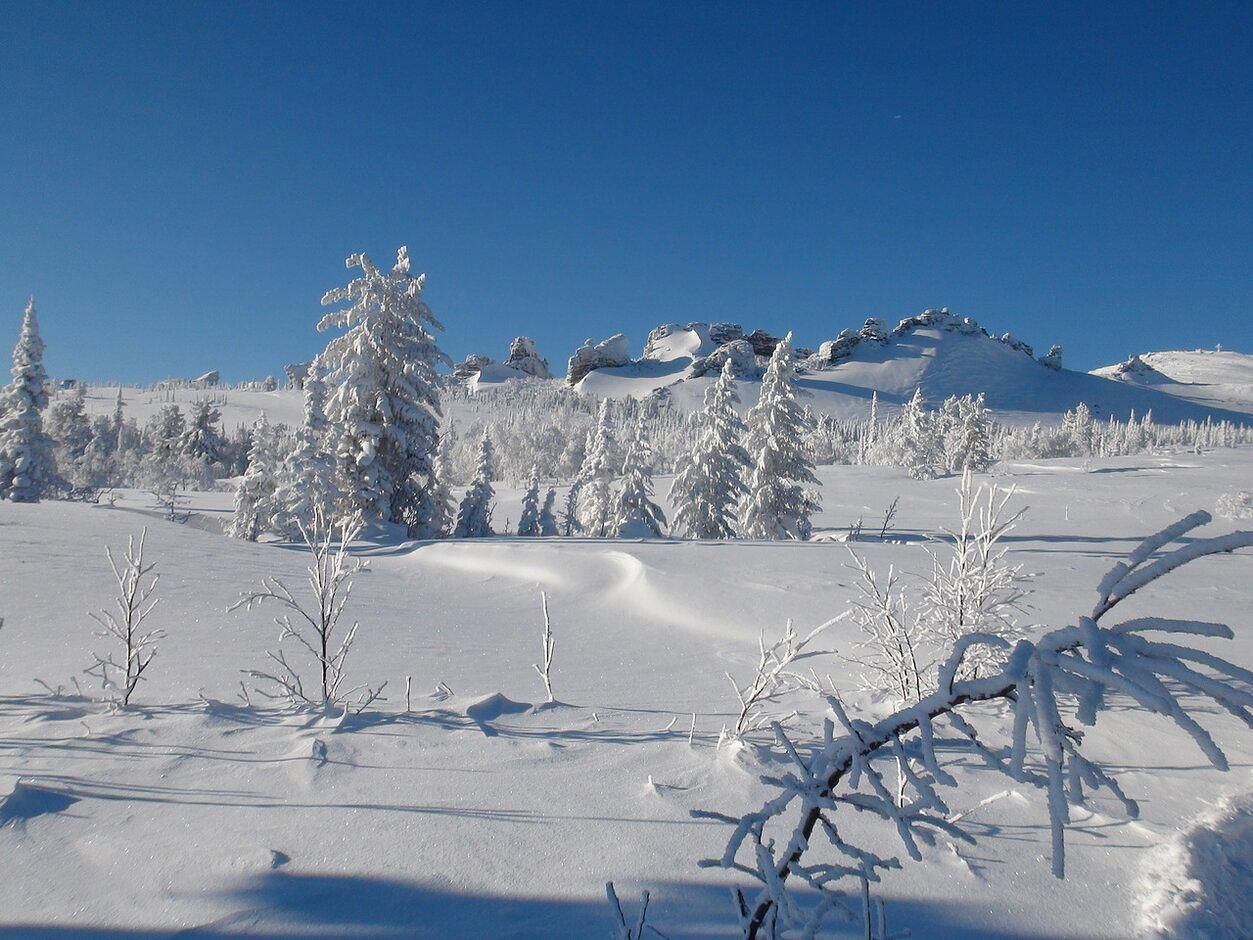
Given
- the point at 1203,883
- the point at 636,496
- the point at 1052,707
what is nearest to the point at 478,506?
the point at 636,496

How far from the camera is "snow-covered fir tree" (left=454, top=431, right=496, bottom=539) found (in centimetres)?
3256

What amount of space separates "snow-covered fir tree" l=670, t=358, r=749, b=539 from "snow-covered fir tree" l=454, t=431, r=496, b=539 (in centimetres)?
1193

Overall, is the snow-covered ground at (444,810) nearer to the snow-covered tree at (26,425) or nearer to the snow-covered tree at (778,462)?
the snow-covered tree at (778,462)

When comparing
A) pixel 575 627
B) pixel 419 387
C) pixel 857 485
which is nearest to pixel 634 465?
pixel 419 387

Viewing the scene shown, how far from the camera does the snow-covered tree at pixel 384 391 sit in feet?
60.6

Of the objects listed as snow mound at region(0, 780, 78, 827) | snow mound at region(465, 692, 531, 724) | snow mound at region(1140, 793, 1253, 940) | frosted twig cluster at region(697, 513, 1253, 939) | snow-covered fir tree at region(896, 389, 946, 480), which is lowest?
snow mound at region(465, 692, 531, 724)

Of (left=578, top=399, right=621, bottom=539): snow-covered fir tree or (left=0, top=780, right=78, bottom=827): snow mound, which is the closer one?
(left=0, top=780, right=78, bottom=827): snow mound

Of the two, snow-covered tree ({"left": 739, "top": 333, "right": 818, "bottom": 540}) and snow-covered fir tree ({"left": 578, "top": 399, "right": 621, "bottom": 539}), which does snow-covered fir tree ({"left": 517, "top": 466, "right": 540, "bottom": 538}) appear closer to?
snow-covered fir tree ({"left": 578, "top": 399, "right": 621, "bottom": 539})

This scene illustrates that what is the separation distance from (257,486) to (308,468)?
6.97 metres

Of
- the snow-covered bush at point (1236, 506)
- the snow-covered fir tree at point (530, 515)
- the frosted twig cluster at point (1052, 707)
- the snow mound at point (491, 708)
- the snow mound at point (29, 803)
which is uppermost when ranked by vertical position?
the snow-covered bush at point (1236, 506)

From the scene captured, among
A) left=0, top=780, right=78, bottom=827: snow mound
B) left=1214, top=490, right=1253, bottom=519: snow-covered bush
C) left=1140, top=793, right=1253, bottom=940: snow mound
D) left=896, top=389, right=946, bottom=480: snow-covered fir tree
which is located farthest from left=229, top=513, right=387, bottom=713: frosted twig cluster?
left=896, top=389, right=946, bottom=480: snow-covered fir tree

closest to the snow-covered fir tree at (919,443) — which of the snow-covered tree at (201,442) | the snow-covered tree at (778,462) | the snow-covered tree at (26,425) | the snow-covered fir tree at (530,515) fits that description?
the snow-covered tree at (778,462)

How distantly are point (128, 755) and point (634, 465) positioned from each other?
2449 centimetres

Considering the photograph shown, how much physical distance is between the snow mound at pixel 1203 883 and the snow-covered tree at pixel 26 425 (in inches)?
1322
